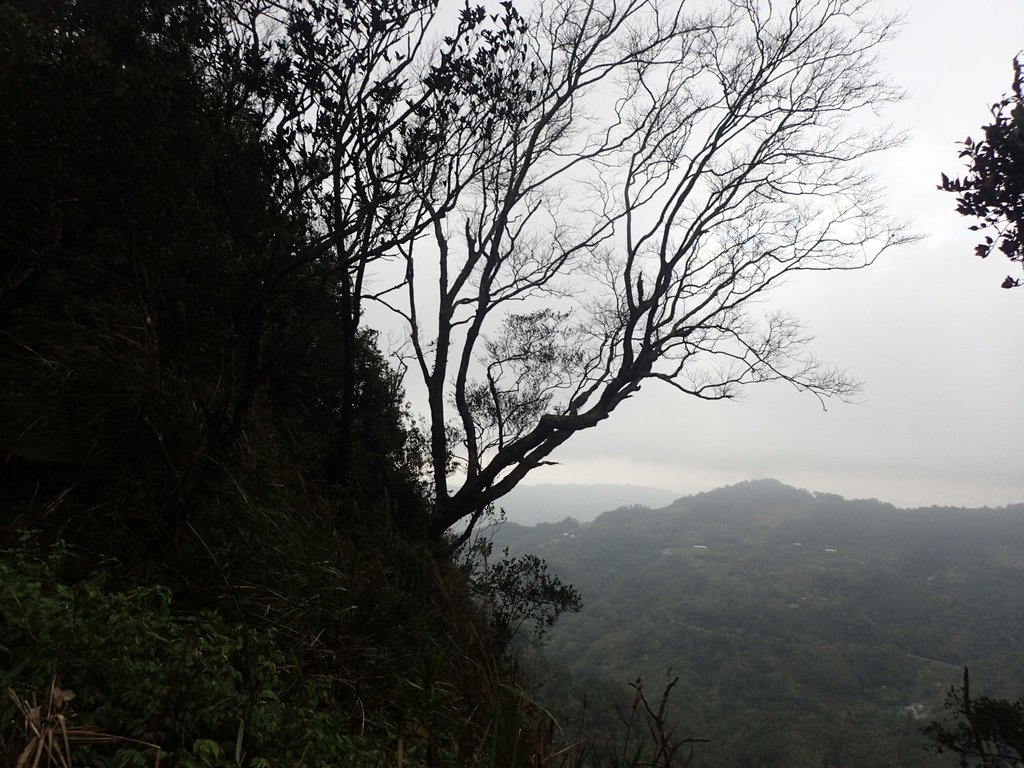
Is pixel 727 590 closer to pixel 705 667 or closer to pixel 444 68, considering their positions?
pixel 705 667

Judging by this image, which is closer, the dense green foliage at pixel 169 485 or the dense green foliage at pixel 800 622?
the dense green foliage at pixel 169 485

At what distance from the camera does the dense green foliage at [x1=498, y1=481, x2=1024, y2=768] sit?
49375mm

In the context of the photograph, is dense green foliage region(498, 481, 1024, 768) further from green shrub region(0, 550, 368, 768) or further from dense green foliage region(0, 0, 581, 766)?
green shrub region(0, 550, 368, 768)

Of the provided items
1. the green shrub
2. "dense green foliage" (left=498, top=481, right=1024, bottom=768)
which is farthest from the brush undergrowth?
"dense green foliage" (left=498, top=481, right=1024, bottom=768)

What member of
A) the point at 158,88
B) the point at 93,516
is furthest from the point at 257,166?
the point at 93,516

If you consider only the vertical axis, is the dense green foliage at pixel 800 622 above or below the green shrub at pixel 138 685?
below

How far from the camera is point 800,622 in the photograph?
278 ft

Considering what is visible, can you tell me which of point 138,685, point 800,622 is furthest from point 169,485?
point 800,622

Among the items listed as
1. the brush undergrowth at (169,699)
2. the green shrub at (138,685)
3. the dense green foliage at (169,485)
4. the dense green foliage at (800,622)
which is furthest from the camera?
the dense green foliage at (800,622)

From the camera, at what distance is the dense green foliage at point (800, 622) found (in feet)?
162

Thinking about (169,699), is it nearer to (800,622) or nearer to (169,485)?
(169,485)

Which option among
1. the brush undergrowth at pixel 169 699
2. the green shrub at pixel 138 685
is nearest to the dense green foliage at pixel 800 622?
the brush undergrowth at pixel 169 699

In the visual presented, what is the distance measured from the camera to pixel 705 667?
67.6m

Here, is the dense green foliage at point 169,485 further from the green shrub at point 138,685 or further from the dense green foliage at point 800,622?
the dense green foliage at point 800,622
